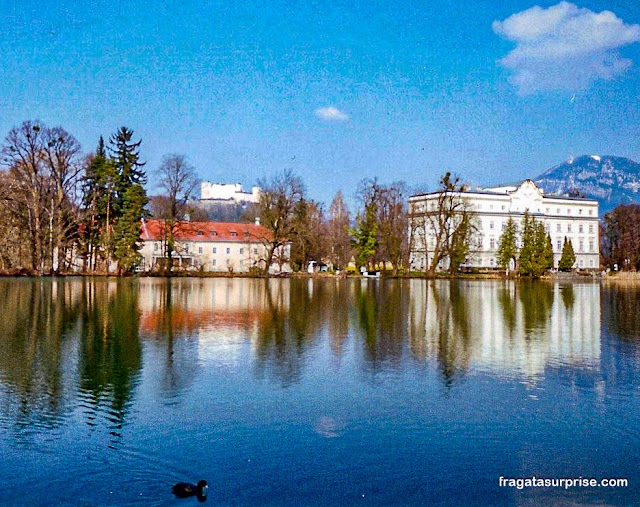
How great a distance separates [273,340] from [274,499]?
33.0 ft

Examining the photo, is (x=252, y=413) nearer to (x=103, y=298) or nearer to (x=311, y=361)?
(x=311, y=361)

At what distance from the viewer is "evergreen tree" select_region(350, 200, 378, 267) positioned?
71750 mm

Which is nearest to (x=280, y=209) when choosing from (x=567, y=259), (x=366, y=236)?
(x=366, y=236)

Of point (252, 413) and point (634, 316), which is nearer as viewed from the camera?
point (252, 413)

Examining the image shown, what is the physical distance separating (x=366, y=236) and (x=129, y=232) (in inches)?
973

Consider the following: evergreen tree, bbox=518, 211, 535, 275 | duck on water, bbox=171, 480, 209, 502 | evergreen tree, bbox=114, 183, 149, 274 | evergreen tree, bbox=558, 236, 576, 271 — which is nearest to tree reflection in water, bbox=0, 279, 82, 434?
duck on water, bbox=171, 480, 209, 502

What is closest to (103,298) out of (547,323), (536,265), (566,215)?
(547,323)

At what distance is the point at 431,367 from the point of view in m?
13.2

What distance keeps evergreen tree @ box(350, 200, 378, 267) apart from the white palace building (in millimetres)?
24563

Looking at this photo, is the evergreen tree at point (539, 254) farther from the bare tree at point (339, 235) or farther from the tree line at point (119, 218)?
the bare tree at point (339, 235)

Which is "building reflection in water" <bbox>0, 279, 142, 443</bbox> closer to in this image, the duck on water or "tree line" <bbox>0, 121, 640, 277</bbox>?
the duck on water

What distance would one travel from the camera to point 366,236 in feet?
236

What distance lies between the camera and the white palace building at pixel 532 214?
101m

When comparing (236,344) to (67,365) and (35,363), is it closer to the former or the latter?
(67,365)
